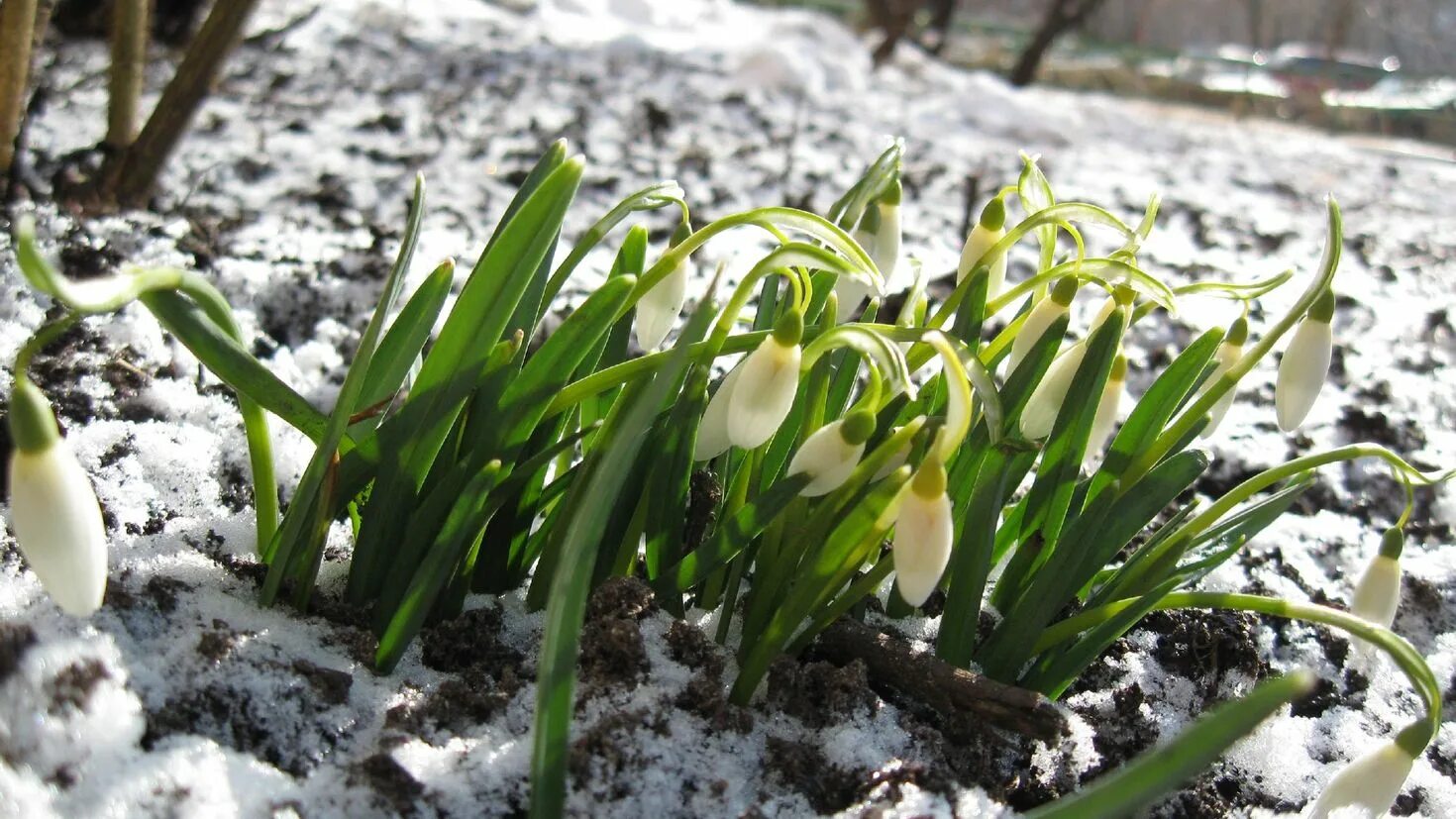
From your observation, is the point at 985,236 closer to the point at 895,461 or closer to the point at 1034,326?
the point at 1034,326

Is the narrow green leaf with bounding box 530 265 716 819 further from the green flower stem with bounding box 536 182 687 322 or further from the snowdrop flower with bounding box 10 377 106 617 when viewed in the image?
the snowdrop flower with bounding box 10 377 106 617

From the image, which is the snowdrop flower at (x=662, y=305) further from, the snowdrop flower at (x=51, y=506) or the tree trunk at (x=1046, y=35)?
the tree trunk at (x=1046, y=35)

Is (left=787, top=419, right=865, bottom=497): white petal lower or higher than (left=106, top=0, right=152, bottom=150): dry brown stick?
lower

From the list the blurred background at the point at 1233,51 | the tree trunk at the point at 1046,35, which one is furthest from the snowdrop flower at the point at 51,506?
the tree trunk at the point at 1046,35

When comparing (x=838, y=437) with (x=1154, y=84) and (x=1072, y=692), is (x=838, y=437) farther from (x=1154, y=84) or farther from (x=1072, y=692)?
(x=1154, y=84)

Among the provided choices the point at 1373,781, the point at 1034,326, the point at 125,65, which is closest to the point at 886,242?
the point at 1034,326

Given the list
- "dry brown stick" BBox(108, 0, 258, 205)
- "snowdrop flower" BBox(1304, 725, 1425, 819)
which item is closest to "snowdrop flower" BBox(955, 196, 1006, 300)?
"snowdrop flower" BBox(1304, 725, 1425, 819)
